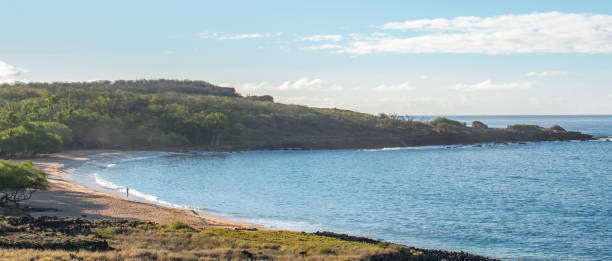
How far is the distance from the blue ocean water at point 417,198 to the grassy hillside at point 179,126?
1946 centimetres

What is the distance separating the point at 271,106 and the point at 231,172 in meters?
105

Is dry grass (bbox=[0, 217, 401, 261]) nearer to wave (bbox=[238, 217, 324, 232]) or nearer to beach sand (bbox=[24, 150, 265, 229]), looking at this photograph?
beach sand (bbox=[24, 150, 265, 229])

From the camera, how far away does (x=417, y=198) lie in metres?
45.7

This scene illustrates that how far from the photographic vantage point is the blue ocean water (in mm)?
29438

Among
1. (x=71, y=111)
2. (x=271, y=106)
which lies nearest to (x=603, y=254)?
(x=71, y=111)

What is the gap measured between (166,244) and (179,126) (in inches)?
3996

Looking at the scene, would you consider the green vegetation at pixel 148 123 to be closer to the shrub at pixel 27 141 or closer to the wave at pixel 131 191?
the shrub at pixel 27 141

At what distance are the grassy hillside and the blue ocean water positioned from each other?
19.5m

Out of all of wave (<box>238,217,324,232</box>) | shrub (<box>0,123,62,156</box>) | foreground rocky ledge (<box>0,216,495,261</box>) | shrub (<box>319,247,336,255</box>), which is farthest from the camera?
shrub (<box>0,123,62,156</box>)

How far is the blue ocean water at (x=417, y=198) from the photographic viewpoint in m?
29.4

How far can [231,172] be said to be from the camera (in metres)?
69.4

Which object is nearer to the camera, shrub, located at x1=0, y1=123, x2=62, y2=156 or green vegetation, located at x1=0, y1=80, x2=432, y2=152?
shrub, located at x1=0, y1=123, x2=62, y2=156

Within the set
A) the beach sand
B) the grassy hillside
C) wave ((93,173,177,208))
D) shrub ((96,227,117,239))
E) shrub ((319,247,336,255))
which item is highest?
the grassy hillside

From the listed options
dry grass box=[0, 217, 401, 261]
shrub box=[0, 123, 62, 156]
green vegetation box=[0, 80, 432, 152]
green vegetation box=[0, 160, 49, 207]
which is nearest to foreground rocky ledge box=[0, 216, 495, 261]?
dry grass box=[0, 217, 401, 261]
